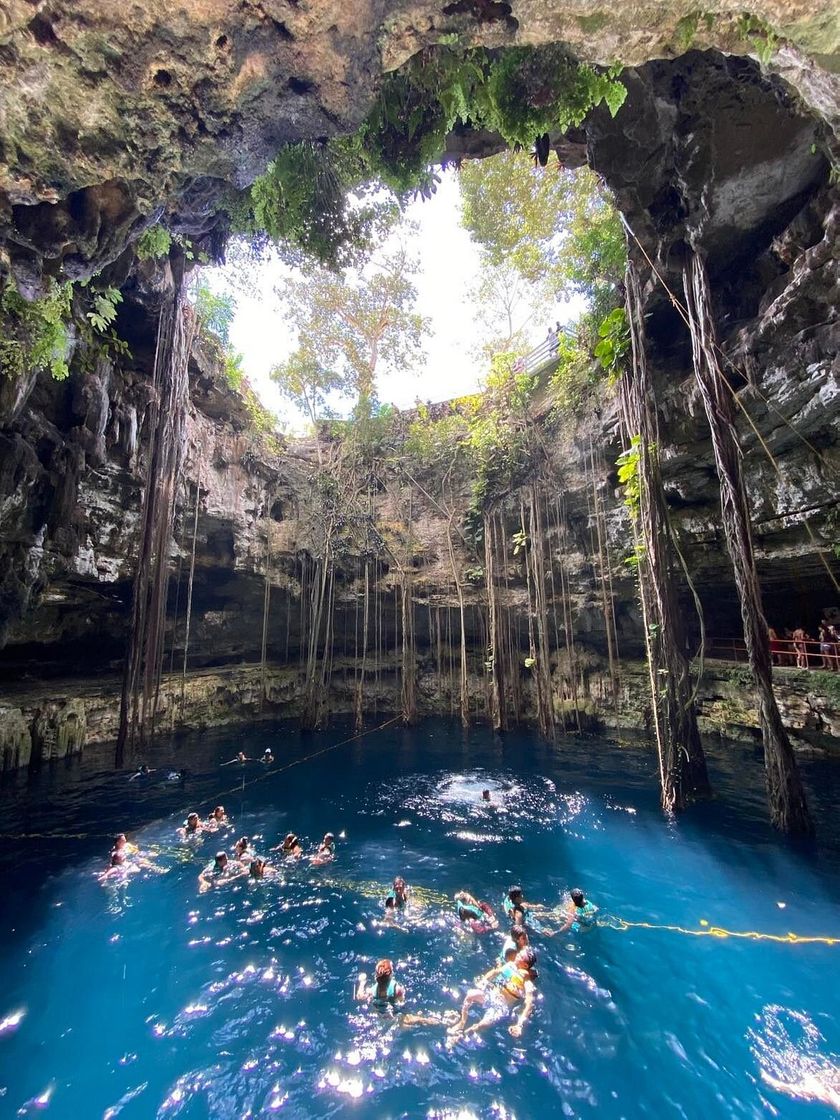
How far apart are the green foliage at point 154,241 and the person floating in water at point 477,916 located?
7477 millimetres

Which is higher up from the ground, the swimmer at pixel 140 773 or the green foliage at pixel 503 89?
the green foliage at pixel 503 89

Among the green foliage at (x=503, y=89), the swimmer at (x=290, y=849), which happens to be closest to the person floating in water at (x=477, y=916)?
the swimmer at (x=290, y=849)

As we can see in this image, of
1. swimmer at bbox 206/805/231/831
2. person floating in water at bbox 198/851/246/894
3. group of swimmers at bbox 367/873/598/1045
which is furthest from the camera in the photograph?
swimmer at bbox 206/805/231/831

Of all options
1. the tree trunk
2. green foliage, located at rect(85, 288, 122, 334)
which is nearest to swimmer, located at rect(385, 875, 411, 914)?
the tree trunk

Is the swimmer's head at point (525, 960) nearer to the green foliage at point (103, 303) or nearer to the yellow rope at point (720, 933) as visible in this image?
the yellow rope at point (720, 933)

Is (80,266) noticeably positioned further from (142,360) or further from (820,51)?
(142,360)

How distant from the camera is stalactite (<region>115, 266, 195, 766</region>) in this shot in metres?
7.39

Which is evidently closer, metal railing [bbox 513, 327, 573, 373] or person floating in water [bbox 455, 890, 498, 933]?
person floating in water [bbox 455, 890, 498, 933]

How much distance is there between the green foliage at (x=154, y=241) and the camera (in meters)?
4.96

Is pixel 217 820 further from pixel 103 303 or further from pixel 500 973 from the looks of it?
pixel 103 303

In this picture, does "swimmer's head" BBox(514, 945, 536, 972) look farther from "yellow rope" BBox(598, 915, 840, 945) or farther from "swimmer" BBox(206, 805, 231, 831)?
"swimmer" BBox(206, 805, 231, 831)

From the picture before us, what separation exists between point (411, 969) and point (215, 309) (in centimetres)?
1281

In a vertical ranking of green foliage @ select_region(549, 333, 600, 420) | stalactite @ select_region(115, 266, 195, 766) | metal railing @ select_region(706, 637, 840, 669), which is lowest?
metal railing @ select_region(706, 637, 840, 669)

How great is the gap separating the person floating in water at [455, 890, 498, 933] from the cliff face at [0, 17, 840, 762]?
4.43 m
